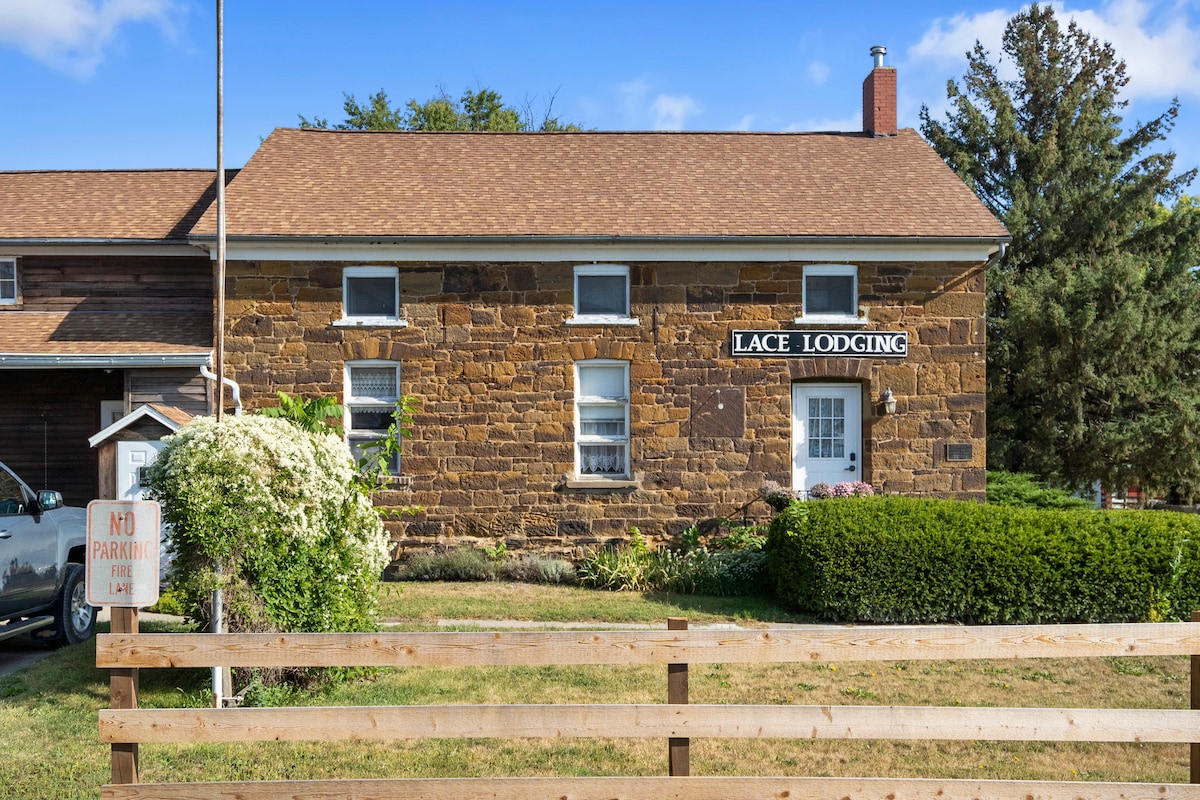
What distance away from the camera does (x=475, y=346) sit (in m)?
14.3

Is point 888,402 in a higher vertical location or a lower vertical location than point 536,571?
higher

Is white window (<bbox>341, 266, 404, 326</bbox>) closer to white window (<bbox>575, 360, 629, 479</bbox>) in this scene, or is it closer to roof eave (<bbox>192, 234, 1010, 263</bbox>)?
roof eave (<bbox>192, 234, 1010, 263</bbox>)

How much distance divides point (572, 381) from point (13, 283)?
928cm

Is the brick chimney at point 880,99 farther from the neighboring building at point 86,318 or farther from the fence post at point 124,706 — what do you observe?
the fence post at point 124,706

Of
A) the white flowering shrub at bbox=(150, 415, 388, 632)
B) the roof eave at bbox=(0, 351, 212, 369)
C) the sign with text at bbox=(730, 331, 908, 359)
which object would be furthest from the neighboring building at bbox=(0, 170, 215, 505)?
the sign with text at bbox=(730, 331, 908, 359)

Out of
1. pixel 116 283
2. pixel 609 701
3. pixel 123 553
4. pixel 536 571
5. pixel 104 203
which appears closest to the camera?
pixel 123 553

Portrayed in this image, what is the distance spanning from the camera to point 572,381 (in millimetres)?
14312

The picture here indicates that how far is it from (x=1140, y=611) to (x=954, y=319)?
208 inches

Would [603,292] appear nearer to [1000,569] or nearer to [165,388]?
[165,388]

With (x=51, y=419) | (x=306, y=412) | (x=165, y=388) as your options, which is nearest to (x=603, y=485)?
(x=306, y=412)

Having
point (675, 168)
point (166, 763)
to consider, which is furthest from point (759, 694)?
point (675, 168)

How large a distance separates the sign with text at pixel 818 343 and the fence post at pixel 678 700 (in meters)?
9.92

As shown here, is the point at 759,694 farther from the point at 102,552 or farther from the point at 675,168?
the point at 675,168

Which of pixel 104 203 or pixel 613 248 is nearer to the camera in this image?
pixel 613 248
